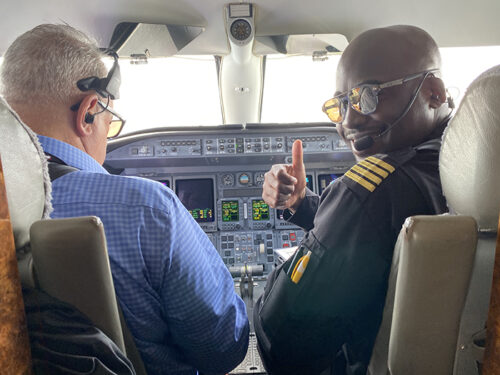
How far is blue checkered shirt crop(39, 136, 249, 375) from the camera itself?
85cm

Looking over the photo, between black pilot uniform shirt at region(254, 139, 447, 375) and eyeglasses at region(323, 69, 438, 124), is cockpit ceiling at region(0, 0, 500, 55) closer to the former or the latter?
eyeglasses at region(323, 69, 438, 124)

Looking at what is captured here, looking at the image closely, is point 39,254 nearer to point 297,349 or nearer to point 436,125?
point 297,349

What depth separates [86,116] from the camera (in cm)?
107

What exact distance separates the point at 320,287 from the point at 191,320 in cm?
34

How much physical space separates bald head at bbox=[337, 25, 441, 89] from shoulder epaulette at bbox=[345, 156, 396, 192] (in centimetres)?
25

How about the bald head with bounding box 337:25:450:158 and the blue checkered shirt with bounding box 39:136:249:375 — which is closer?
the blue checkered shirt with bounding box 39:136:249:375

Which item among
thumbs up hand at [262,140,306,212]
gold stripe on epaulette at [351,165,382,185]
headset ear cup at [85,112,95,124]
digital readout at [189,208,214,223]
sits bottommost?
digital readout at [189,208,214,223]

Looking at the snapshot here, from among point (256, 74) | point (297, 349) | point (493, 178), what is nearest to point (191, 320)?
point (297, 349)

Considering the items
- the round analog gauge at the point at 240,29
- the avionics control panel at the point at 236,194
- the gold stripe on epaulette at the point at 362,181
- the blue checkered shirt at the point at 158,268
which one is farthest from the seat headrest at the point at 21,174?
the avionics control panel at the point at 236,194

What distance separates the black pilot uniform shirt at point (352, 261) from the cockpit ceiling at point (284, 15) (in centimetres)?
144

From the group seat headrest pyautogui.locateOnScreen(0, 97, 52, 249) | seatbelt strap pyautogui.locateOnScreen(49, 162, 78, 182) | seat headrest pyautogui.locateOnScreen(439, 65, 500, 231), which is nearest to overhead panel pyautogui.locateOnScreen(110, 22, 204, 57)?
seatbelt strap pyautogui.locateOnScreen(49, 162, 78, 182)

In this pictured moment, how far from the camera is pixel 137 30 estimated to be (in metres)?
2.30

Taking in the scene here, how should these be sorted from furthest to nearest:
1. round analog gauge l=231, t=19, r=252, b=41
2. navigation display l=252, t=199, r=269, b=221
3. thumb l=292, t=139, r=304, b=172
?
navigation display l=252, t=199, r=269, b=221, round analog gauge l=231, t=19, r=252, b=41, thumb l=292, t=139, r=304, b=172

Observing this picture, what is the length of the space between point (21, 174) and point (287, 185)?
111cm
